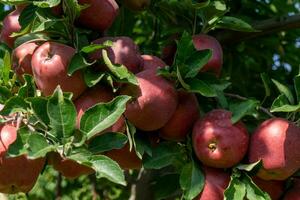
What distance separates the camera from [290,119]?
1329 millimetres

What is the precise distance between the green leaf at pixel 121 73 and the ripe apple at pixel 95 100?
0.06 m

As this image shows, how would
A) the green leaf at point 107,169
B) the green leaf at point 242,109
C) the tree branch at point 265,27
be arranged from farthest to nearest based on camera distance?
1. the tree branch at point 265,27
2. the green leaf at point 242,109
3. the green leaf at point 107,169

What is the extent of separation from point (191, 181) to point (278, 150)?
7.3 inches

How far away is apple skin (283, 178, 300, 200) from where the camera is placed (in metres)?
1.31

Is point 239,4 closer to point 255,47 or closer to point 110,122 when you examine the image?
point 255,47

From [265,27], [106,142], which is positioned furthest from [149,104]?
[265,27]

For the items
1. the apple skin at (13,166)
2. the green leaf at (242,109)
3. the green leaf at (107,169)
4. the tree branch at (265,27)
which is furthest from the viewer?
the tree branch at (265,27)

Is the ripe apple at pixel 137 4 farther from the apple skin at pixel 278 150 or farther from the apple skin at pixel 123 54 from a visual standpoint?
the apple skin at pixel 278 150

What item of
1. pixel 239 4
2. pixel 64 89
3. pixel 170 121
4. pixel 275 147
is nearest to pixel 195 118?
pixel 170 121

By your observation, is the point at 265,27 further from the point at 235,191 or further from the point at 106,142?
the point at 106,142

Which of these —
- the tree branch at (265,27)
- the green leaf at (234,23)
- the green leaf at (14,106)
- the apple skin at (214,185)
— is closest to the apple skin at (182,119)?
the apple skin at (214,185)

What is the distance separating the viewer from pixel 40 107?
114 cm

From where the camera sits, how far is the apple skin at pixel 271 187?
4.36 feet

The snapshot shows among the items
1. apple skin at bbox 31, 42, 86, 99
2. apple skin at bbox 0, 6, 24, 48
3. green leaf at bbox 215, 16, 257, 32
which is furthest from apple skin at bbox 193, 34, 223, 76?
apple skin at bbox 0, 6, 24, 48
